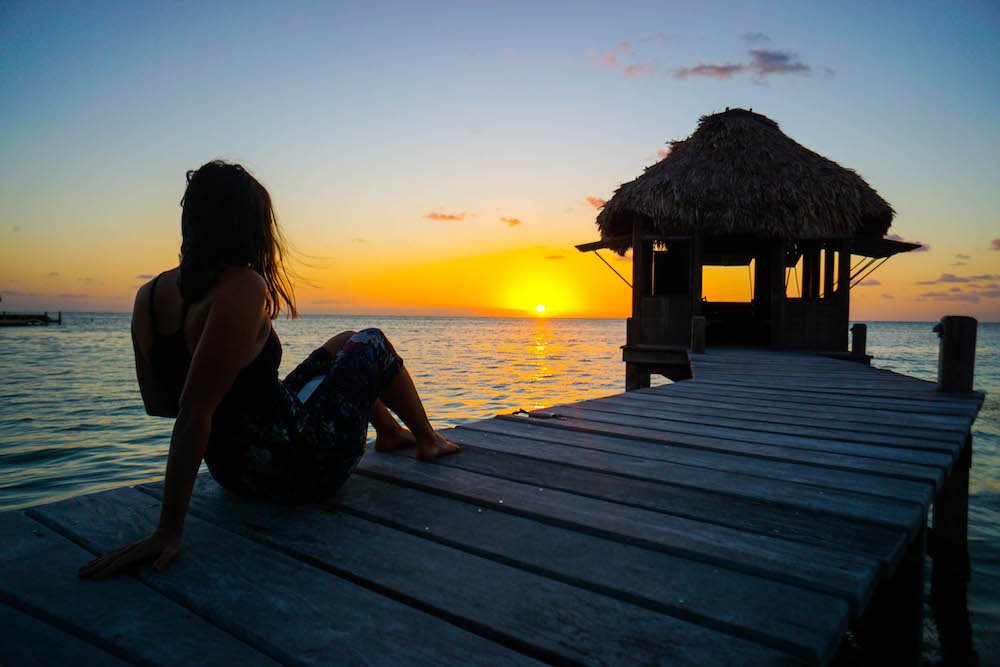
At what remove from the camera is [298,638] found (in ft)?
3.90

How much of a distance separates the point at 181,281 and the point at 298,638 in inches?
41.3

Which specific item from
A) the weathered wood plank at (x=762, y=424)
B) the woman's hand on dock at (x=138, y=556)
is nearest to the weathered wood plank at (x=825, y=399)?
the weathered wood plank at (x=762, y=424)

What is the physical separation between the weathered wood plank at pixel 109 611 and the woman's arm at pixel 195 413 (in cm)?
8

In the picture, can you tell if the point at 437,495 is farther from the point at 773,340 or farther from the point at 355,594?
the point at 773,340

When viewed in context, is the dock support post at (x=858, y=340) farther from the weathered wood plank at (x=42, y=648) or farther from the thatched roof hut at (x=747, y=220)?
the weathered wood plank at (x=42, y=648)

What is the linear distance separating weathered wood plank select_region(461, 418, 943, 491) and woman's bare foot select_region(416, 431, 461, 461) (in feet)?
1.87

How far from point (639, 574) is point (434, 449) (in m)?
1.39

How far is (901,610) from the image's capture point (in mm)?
3822

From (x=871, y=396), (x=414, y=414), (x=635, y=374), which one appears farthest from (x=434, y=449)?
(x=635, y=374)

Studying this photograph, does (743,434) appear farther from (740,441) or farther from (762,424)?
(762,424)

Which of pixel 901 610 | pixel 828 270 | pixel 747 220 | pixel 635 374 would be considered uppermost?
pixel 747 220

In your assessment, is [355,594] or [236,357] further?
[236,357]

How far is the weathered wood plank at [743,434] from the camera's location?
9.81ft

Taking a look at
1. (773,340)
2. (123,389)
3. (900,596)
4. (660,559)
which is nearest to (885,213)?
(773,340)
